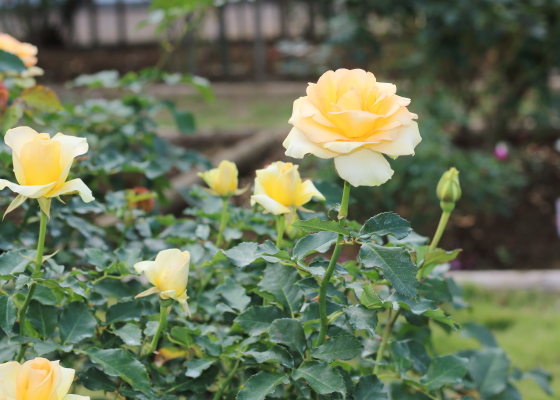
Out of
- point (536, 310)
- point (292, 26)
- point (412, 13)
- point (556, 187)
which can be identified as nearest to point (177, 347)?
point (536, 310)

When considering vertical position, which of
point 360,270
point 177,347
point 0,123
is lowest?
point 177,347

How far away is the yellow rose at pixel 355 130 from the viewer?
604 mm

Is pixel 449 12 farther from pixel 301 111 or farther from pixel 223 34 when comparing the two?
pixel 223 34

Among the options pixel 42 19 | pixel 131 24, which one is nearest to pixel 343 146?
pixel 42 19

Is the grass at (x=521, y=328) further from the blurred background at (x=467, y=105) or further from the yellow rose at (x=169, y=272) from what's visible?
the yellow rose at (x=169, y=272)

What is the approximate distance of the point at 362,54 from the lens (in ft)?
10.0

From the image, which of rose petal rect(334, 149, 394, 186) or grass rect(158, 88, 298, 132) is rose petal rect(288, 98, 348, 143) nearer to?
rose petal rect(334, 149, 394, 186)

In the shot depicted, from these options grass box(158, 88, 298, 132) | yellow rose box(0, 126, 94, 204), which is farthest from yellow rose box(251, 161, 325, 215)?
grass box(158, 88, 298, 132)

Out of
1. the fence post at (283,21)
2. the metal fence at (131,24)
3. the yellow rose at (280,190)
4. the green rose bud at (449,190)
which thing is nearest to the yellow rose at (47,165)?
the yellow rose at (280,190)

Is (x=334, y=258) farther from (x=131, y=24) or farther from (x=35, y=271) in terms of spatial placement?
(x=131, y=24)

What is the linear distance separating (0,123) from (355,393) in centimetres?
73

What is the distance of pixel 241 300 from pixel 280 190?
0.16 meters

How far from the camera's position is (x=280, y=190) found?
0.75 meters

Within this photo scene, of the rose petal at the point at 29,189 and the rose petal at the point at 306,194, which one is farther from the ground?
the rose petal at the point at 29,189
